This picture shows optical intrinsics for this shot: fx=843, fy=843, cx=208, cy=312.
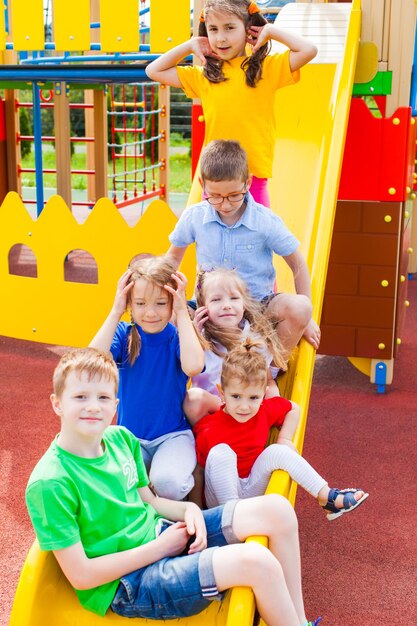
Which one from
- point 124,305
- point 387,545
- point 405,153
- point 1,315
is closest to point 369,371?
point 405,153

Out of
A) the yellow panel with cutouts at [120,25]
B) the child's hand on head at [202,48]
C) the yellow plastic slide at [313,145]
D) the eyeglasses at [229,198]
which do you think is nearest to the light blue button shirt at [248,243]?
the eyeglasses at [229,198]

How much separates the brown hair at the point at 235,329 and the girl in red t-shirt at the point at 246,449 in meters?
0.23

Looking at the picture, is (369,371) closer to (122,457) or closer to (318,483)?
(318,483)

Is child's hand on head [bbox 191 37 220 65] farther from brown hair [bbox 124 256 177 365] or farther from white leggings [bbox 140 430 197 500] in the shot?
white leggings [bbox 140 430 197 500]

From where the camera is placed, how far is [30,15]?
516 cm

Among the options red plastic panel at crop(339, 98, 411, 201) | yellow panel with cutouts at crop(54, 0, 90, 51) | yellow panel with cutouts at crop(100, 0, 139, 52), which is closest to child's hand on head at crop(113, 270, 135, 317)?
red plastic panel at crop(339, 98, 411, 201)

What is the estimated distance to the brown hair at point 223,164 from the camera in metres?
2.81

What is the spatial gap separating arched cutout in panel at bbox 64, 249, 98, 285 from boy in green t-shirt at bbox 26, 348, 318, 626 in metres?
5.04

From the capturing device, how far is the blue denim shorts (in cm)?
196

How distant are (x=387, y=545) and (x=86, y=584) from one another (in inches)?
59.1

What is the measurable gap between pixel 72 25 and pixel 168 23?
63cm

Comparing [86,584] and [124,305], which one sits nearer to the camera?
[86,584]

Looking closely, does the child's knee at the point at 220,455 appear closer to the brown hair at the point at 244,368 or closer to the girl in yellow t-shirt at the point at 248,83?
the brown hair at the point at 244,368

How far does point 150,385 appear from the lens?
252 cm
